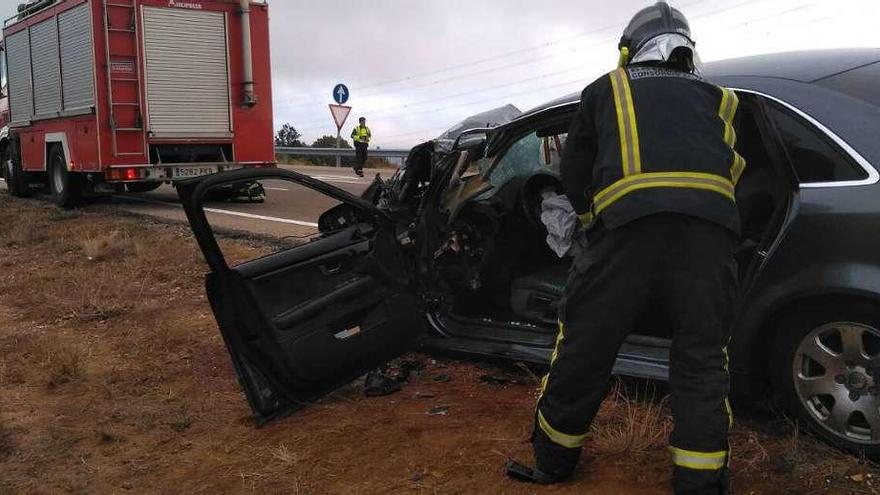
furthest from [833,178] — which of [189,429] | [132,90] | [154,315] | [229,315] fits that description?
[132,90]

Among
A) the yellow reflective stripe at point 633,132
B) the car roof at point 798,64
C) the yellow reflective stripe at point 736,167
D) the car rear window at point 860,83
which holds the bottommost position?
the yellow reflective stripe at point 736,167

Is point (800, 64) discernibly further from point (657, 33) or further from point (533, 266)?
point (533, 266)

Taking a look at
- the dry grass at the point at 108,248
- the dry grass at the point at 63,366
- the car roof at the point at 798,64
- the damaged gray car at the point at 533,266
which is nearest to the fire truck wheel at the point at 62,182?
the dry grass at the point at 108,248

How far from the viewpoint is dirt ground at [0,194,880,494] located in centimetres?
264

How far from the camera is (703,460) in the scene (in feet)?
7.45

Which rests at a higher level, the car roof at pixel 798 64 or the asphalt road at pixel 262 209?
the car roof at pixel 798 64

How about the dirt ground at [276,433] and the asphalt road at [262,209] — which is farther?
the asphalt road at [262,209]

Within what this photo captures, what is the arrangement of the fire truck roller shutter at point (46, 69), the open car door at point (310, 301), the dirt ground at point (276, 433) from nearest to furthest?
the dirt ground at point (276, 433), the open car door at point (310, 301), the fire truck roller shutter at point (46, 69)

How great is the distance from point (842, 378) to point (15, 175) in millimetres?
13797

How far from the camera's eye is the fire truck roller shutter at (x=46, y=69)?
10.8 meters

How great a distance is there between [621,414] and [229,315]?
170cm

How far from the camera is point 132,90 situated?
10016mm

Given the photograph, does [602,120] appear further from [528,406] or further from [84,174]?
[84,174]

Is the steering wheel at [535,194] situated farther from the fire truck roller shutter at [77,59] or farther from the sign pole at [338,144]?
the sign pole at [338,144]
